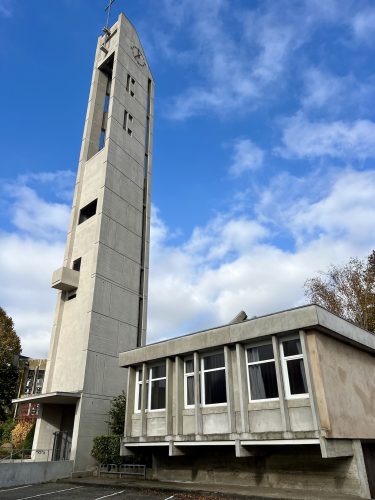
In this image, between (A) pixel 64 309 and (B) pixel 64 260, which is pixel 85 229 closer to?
(B) pixel 64 260

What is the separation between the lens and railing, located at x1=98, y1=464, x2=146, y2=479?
59.8 feet

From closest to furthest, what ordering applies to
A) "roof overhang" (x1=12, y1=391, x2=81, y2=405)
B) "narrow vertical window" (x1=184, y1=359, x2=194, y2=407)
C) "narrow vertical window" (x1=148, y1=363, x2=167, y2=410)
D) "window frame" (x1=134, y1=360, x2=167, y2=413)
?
"narrow vertical window" (x1=184, y1=359, x2=194, y2=407), "narrow vertical window" (x1=148, y1=363, x2=167, y2=410), "window frame" (x1=134, y1=360, x2=167, y2=413), "roof overhang" (x1=12, y1=391, x2=81, y2=405)

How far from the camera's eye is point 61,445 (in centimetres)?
2272

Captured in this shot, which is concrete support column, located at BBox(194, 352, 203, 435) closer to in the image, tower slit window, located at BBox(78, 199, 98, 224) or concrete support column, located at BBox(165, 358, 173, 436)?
concrete support column, located at BBox(165, 358, 173, 436)

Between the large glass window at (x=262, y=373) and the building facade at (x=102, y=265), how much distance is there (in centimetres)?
1085

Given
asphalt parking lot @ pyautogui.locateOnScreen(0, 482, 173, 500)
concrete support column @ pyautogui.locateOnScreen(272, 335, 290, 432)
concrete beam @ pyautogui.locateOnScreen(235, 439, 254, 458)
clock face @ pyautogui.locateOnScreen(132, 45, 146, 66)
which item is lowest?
asphalt parking lot @ pyautogui.locateOnScreen(0, 482, 173, 500)

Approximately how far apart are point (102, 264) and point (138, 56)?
72.2ft

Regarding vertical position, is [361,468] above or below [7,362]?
below

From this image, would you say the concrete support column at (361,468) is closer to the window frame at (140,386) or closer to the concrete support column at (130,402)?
the window frame at (140,386)

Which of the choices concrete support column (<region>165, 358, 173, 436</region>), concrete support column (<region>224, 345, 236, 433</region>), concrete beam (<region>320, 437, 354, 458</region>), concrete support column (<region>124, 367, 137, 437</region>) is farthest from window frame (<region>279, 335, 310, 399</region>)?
concrete support column (<region>124, 367, 137, 437</region>)

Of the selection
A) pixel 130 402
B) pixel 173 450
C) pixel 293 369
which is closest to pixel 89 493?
pixel 173 450

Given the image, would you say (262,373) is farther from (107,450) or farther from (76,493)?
(107,450)

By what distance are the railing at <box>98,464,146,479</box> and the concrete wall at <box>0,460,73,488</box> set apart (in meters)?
1.59

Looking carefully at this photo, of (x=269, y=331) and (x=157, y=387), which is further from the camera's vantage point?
(x=157, y=387)
